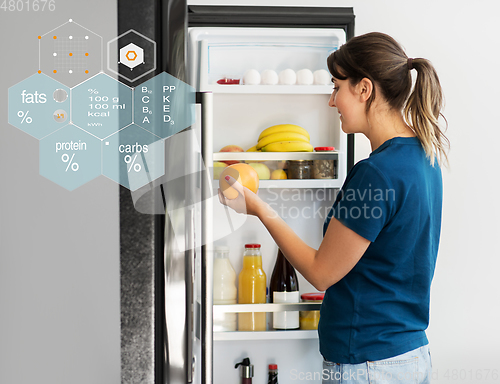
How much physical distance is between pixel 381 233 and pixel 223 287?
61 centimetres

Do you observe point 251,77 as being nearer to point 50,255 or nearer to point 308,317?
point 308,317

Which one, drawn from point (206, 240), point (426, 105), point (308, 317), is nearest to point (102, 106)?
point (206, 240)

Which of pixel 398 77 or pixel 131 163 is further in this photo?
pixel 398 77

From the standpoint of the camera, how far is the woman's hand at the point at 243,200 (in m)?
0.87

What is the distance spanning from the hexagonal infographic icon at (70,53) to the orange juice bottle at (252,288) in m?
0.96

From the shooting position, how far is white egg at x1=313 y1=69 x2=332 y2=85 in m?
1.24

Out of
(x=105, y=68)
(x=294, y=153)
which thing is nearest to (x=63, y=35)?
(x=105, y=68)

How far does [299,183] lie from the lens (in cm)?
121

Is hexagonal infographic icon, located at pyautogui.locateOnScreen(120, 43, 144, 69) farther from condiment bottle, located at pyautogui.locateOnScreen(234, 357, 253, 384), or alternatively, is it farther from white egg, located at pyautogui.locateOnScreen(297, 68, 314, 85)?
condiment bottle, located at pyautogui.locateOnScreen(234, 357, 253, 384)

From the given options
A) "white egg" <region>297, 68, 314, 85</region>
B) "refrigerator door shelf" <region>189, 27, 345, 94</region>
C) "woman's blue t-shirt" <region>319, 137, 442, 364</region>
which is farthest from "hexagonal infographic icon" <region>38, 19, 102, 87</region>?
"white egg" <region>297, 68, 314, 85</region>

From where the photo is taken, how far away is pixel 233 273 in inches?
51.2

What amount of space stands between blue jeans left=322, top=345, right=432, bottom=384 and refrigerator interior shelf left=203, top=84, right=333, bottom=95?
2.31 ft

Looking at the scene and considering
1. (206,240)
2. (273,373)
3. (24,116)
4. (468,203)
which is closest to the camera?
(24,116)

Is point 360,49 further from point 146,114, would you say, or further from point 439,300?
point 439,300
